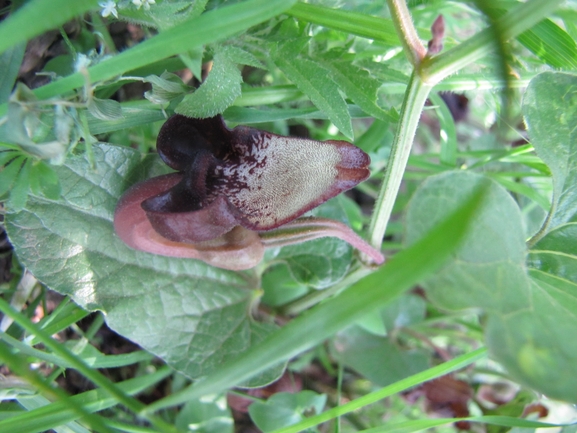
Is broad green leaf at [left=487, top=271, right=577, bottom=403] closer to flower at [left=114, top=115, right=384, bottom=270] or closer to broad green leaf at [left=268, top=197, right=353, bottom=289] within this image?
flower at [left=114, top=115, right=384, bottom=270]

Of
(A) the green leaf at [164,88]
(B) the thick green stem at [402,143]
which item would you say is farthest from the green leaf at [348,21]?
(A) the green leaf at [164,88]

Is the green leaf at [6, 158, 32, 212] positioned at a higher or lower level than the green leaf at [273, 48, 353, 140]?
lower

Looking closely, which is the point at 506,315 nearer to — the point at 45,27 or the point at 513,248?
the point at 513,248

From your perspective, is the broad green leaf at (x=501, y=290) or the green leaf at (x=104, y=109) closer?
the broad green leaf at (x=501, y=290)

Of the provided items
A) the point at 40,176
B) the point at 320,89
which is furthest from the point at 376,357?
the point at 40,176

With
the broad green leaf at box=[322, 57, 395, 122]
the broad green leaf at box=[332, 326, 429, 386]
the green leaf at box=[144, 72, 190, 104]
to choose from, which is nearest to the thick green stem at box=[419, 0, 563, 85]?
the broad green leaf at box=[322, 57, 395, 122]

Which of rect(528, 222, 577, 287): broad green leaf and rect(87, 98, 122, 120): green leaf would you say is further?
rect(528, 222, 577, 287): broad green leaf

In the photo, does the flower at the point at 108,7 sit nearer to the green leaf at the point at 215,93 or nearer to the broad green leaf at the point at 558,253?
the green leaf at the point at 215,93
